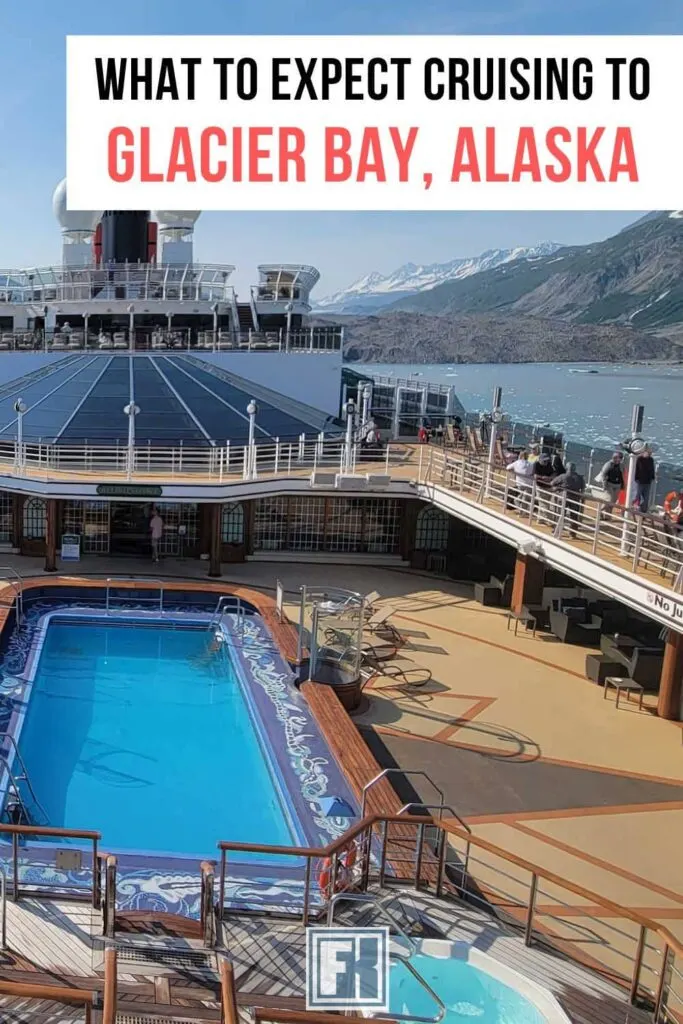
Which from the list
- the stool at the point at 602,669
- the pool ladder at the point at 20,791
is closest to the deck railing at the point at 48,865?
the pool ladder at the point at 20,791

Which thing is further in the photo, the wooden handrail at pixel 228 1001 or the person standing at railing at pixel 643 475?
the person standing at railing at pixel 643 475

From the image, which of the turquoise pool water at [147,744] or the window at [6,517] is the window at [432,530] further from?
the window at [6,517]

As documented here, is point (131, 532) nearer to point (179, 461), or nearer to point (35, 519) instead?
point (179, 461)

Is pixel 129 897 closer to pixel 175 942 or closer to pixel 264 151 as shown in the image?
pixel 175 942

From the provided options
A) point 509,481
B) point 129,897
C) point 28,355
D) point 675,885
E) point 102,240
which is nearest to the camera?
point 129,897

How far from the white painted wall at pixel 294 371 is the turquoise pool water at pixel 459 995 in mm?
21689

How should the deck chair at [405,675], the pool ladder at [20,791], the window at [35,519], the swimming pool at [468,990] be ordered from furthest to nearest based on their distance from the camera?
the window at [35,519], the deck chair at [405,675], the pool ladder at [20,791], the swimming pool at [468,990]

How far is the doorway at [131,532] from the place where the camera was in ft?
64.2

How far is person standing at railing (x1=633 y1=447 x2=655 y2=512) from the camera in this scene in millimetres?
13127

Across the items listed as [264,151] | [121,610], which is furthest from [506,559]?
[264,151]

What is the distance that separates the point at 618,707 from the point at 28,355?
68.7ft

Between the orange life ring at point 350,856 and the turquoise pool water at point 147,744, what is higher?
the orange life ring at point 350,856

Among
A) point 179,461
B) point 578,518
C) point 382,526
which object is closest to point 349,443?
point 382,526

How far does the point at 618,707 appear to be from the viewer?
1239 cm
